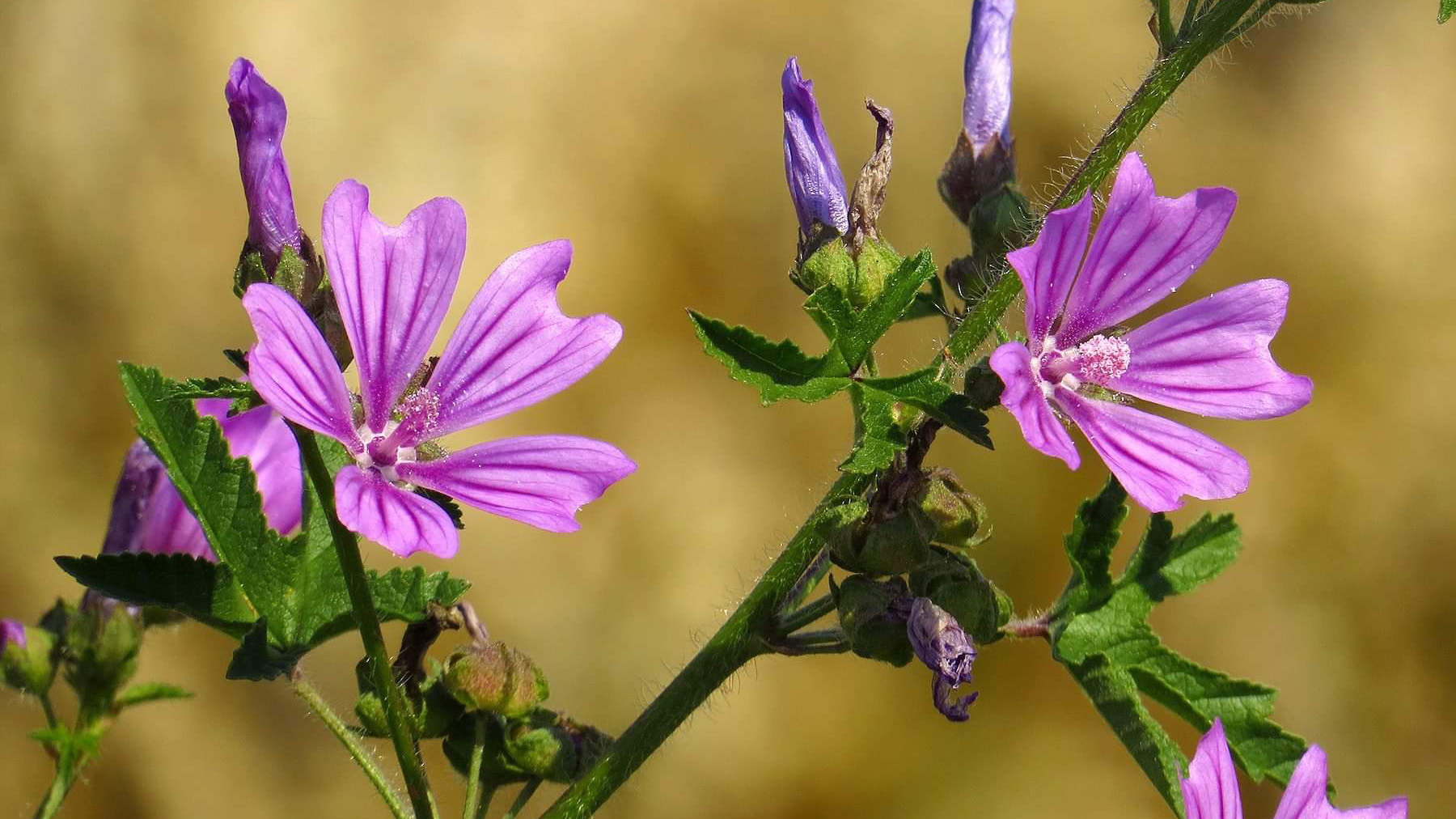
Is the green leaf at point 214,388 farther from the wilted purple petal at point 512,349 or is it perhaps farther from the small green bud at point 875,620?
the small green bud at point 875,620

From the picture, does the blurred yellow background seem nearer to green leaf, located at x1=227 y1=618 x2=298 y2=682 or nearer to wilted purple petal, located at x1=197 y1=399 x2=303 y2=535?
wilted purple petal, located at x1=197 y1=399 x2=303 y2=535

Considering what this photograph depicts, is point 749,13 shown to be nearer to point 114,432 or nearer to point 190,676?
point 114,432

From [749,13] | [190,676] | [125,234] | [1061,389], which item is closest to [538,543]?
[190,676]

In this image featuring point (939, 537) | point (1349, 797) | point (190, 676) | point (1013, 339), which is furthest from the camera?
point (1349, 797)

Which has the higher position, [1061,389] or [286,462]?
[1061,389]

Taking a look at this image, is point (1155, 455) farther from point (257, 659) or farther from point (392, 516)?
point (257, 659)

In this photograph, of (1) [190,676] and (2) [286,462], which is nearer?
(2) [286,462]

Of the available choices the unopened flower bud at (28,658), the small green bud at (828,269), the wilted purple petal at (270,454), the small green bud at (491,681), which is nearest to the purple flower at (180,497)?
the wilted purple petal at (270,454)
